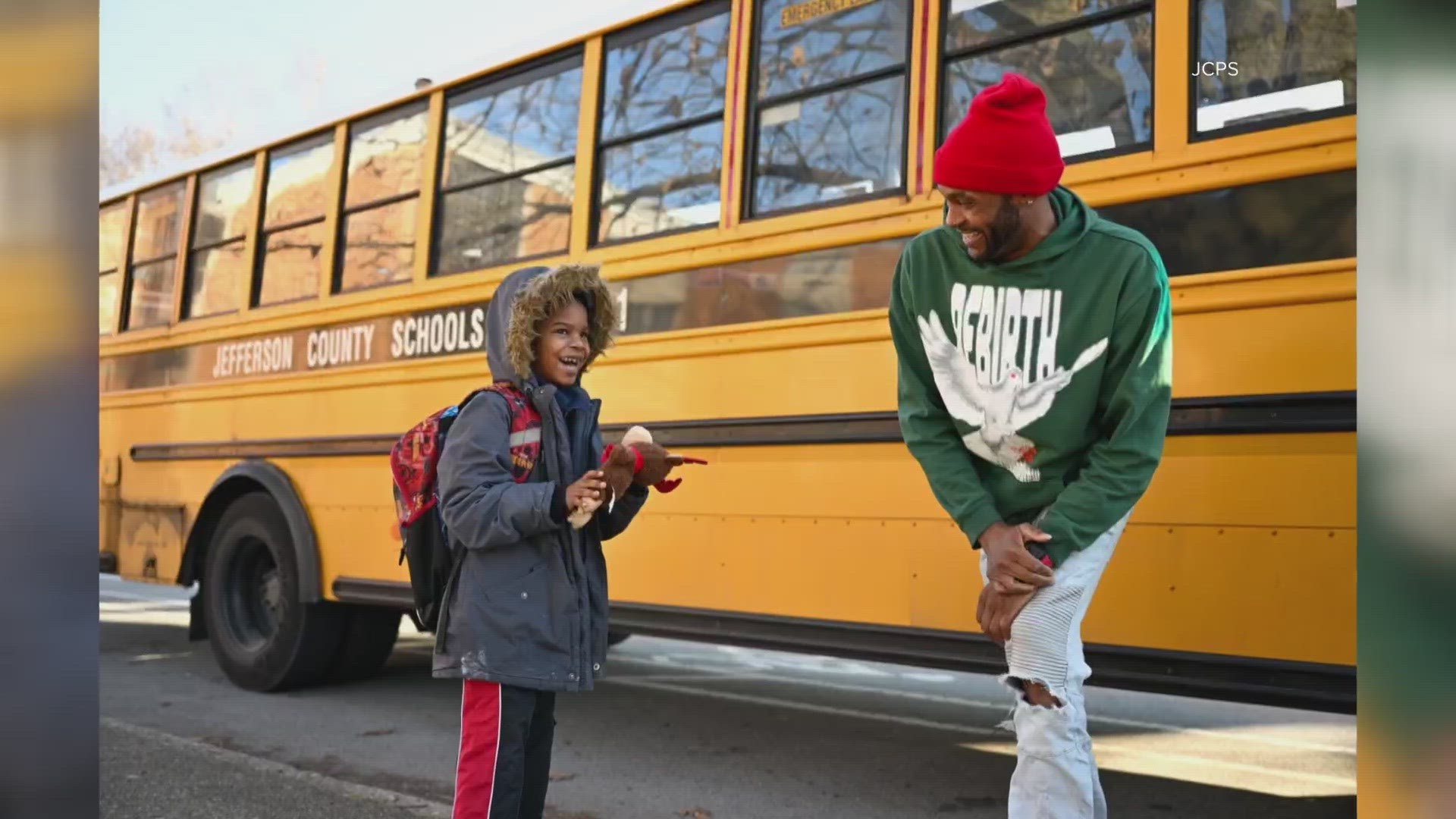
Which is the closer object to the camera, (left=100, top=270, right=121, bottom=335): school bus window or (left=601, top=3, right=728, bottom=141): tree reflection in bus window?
(left=601, top=3, right=728, bottom=141): tree reflection in bus window

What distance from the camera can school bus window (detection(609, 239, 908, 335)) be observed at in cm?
366

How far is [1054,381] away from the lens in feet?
6.95

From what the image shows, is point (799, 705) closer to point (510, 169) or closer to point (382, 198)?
point (510, 169)

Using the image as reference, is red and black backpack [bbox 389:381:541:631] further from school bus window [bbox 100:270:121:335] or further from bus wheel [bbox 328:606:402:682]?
school bus window [bbox 100:270:121:335]

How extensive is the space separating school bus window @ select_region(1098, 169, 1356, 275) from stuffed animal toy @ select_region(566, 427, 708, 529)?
1.43 meters

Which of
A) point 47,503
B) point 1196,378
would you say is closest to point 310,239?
point 1196,378

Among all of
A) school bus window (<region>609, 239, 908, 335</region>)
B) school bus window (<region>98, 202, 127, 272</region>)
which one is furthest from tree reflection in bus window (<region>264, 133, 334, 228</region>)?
school bus window (<region>609, 239, 908, 335</region>)

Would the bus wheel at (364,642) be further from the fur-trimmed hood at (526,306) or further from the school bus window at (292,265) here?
the fur-trimmed hood at (526,306)

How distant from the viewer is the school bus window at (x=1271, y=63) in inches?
113

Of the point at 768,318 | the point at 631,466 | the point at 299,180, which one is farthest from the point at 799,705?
the point at 631,466

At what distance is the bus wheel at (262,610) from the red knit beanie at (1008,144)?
13.8 ft

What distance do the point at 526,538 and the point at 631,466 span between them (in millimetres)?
267

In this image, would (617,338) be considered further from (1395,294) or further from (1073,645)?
(1395,294)

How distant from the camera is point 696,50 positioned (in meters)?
4.23
